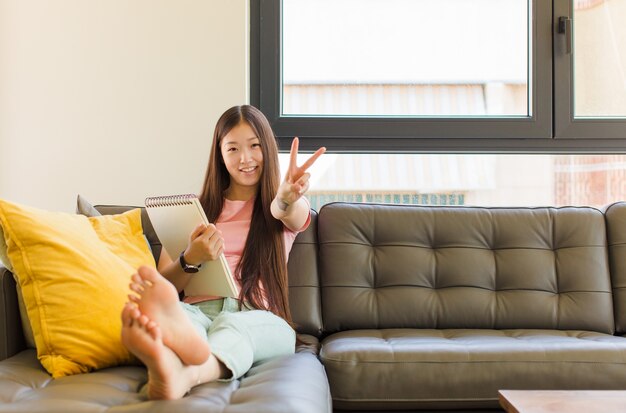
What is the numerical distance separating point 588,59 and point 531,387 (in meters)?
1.67

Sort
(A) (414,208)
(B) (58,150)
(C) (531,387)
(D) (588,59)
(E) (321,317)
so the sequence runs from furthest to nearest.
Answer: (D) (588,59), (B) (58,150), (A) (414,208), (E) (321,317), (C) (531,387)

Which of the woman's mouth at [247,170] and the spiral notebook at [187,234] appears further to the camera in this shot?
the woman's mouth at [247,170]

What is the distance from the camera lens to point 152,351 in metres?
1.26

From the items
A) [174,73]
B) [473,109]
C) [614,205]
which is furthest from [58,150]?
[614,205]

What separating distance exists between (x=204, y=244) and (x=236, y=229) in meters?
0.29

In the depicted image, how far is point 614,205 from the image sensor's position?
2480 millimetres

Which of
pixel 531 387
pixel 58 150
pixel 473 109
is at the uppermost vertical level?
pixel 473 109

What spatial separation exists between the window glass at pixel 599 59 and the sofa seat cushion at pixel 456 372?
1396 mm

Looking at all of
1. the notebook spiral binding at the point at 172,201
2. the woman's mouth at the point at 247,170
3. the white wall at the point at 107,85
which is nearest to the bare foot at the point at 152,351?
the notebook spiral binding at the point at 172,201

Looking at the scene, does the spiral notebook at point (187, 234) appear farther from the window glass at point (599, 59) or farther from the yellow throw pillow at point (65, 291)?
the window glass at point (599, 59)

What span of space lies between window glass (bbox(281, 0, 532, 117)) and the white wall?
1.18 feet

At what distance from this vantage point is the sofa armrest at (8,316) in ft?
5.65

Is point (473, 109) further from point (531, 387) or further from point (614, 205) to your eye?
point (531, 387)

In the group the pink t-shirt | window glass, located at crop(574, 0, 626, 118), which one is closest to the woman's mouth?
the pink t-shirt
